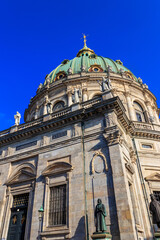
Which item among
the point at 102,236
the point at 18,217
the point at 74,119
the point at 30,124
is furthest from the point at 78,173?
the point at 30,124

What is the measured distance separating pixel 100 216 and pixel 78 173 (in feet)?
11.6

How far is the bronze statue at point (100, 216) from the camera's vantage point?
11.5 meters

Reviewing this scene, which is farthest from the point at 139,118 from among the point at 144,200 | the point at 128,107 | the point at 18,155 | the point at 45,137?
the point at 18,155

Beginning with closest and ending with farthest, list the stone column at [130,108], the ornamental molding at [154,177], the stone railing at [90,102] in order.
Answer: the stone railing at [90,102] < the ornamental molding at [154,177] < the stone column at [130,108]

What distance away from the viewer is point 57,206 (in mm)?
14492

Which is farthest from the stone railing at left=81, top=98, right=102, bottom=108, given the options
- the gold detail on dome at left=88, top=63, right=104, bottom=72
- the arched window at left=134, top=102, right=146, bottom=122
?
the gold detail on dome at left=88, top=63, right=104, bottom=72

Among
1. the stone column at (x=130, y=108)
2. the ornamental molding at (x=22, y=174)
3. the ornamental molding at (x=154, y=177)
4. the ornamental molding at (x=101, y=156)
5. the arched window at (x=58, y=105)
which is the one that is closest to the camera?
the ornamental molding at (x=101, y=156)

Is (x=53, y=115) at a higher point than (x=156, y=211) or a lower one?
higher

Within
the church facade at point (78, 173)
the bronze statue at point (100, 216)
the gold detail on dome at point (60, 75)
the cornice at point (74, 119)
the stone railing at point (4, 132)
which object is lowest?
the bronze statue at point (100, 216)

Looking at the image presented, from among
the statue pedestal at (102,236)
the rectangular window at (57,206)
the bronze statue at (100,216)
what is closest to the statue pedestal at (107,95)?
the rectangular window at (57,206)

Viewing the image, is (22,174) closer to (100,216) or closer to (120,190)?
(100,216)

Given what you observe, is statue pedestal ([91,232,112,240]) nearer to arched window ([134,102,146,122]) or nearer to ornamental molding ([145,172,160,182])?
ornamental molding ([145,172,160,182])

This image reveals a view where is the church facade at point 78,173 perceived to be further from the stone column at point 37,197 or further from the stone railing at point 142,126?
the stone railing at point 142,126

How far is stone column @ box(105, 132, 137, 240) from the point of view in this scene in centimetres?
1131
